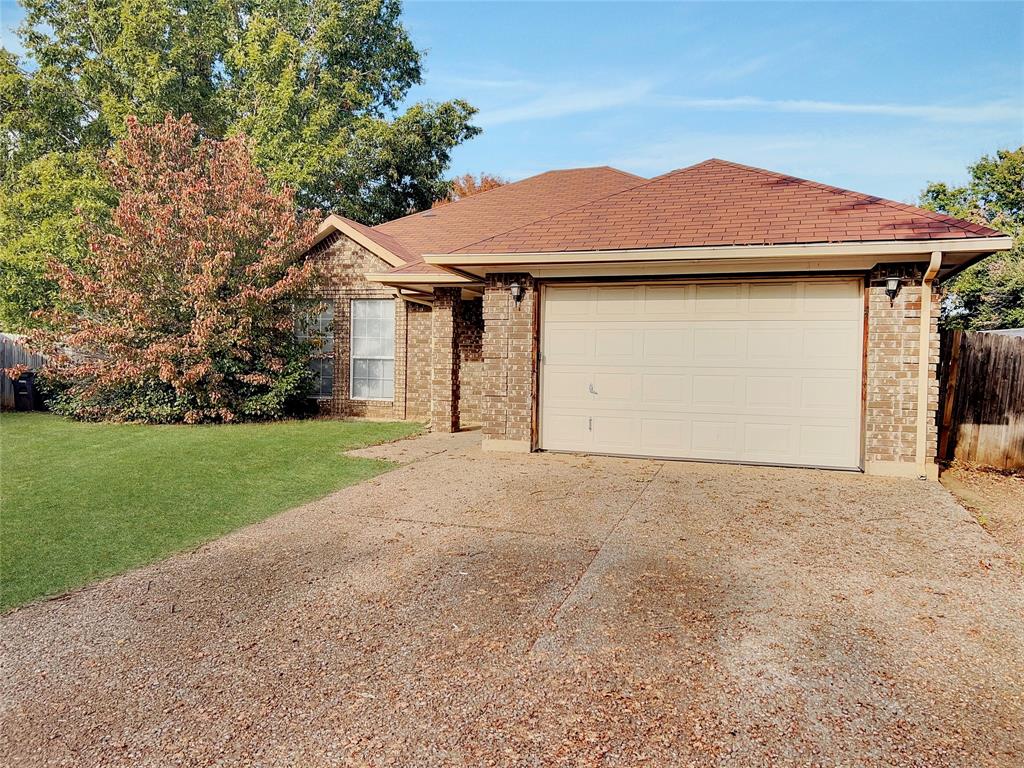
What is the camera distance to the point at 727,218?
8.49 metres

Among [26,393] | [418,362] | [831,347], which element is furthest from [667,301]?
[26,393]

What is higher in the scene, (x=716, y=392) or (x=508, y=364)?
(x=508, y=364)

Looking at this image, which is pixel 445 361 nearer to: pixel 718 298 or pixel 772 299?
pixel 718 298

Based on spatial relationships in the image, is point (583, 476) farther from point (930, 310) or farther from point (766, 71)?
point (766, 71)

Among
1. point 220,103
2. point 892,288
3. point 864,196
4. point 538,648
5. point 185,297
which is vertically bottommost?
point 538,648

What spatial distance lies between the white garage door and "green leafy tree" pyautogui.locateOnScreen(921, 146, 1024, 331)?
42.6 ft

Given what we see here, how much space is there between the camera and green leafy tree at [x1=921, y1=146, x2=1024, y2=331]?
17938mm

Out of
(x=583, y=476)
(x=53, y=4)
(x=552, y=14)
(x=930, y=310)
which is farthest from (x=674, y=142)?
(x=53, y=4)

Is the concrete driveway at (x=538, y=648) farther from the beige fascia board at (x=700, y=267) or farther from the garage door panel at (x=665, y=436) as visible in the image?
the beige fascia board at (x=700, y=267)

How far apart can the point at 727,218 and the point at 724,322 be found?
136 cm

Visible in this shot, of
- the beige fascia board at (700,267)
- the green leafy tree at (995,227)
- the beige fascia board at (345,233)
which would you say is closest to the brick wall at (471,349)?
the beige fascia board at (345,233)

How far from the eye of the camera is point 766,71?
13.1 metres

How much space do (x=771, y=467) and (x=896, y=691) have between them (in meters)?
5.49

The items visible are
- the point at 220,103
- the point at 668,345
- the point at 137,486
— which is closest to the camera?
the point at 137,486
